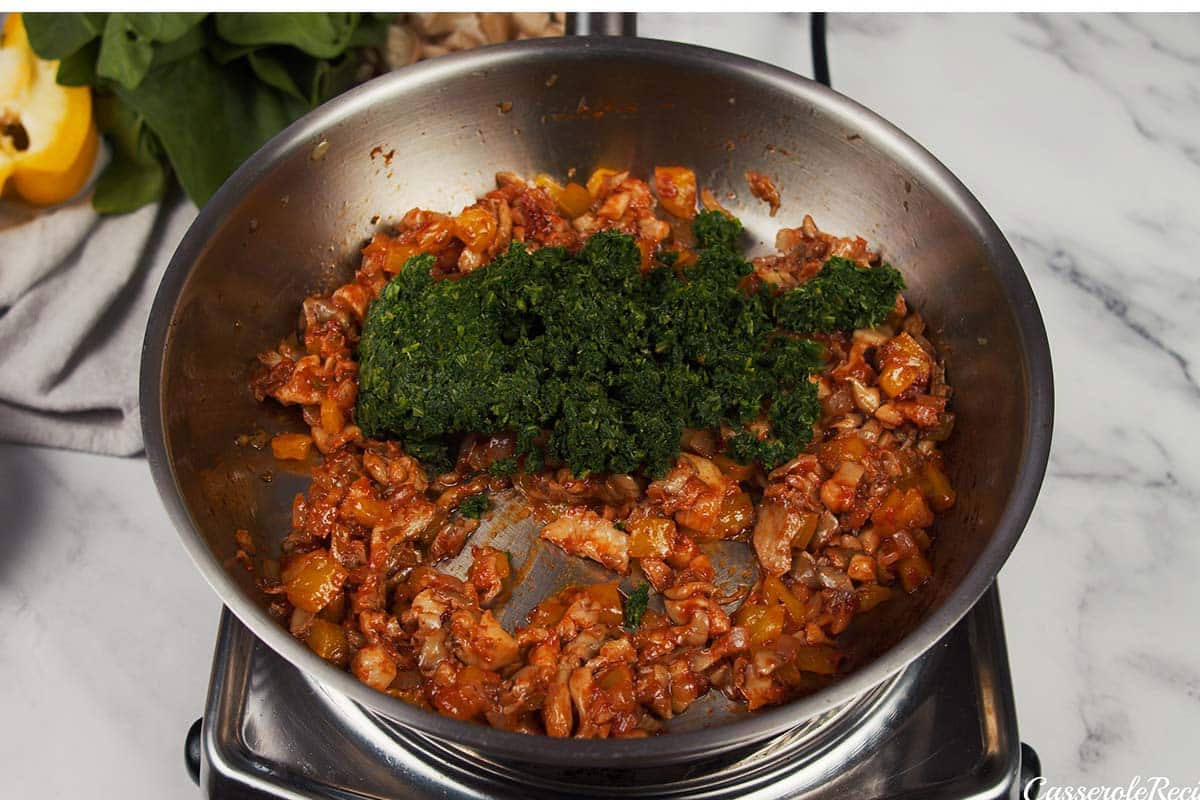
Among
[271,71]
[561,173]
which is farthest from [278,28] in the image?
[561,173]

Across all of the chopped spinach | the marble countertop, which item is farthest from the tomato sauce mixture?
the marble countertop

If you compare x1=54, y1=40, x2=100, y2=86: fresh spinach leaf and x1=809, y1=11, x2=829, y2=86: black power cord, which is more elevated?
x1=54, y1=40, x2=100, y2=86: fresh spinach leaf

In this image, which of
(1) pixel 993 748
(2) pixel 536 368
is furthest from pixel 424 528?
(1) pixel 993 748

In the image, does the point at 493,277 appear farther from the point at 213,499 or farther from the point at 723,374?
the point at 213,499

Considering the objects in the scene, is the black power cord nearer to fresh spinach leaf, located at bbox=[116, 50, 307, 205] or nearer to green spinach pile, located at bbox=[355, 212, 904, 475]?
green spinach pile, located at bbox=[355, 212, 904, 475]

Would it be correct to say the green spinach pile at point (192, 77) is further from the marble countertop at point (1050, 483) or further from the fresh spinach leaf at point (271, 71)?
the marble countertop at point (1050, 483)

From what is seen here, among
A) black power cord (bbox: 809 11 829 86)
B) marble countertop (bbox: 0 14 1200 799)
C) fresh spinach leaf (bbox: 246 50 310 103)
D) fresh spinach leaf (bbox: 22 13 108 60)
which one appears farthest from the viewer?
black power cord (bbox: 809 11 829 86)
